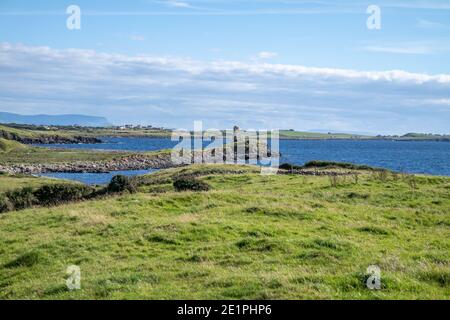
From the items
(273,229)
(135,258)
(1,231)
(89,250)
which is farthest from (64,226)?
(273,229)

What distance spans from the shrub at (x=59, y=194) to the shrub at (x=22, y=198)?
53 centimetres

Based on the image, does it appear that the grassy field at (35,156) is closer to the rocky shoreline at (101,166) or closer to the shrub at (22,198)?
the rocky shoreline at (101,166)

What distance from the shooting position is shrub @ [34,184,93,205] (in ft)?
132

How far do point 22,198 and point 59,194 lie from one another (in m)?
2.68

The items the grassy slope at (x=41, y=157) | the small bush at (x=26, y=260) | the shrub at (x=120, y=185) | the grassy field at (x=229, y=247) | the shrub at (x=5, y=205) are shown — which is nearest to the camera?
the grassy field at (x=229, y=247)

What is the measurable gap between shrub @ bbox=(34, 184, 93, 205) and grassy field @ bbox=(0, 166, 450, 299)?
223 inches

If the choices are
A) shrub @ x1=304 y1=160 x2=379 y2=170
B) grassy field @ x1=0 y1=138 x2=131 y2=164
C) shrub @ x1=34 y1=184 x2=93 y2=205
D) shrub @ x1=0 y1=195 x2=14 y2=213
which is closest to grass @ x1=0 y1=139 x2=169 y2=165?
grassy field @ x1=0 y1=138 x2=131 y2=164

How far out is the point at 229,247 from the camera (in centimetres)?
2109

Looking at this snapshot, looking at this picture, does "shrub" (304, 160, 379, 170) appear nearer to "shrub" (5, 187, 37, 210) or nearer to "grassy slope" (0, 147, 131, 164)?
"shrub" (5, 187, 37, 210)

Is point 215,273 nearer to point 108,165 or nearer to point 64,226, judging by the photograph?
point 64,226

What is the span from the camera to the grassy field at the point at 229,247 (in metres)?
14.9

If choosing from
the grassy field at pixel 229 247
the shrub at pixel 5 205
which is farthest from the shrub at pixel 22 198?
the grassy field at pixel 229 247

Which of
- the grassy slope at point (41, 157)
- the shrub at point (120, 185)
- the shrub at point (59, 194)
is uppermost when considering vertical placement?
the shrub at point (120, 185)

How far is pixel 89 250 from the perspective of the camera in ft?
72.8
